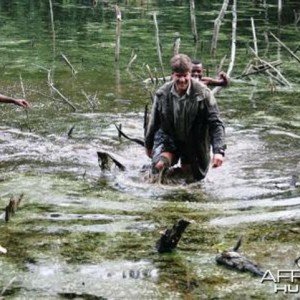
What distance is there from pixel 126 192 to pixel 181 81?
1.37m

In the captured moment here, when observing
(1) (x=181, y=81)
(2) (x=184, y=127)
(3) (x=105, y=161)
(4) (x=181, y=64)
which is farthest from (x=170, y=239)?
(3) (x=105, y=161)

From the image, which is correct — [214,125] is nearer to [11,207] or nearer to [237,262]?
[11,207]

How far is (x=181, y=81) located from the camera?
25.5ft

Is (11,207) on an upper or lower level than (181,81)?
lower

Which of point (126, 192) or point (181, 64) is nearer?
point (181, 64)

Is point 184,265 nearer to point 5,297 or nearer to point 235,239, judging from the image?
point 235,239

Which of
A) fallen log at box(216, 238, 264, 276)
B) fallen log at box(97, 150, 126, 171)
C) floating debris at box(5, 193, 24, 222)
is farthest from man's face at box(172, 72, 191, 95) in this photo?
fallen log at box(216, 238, 264, 276)

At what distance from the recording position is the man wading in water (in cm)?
782

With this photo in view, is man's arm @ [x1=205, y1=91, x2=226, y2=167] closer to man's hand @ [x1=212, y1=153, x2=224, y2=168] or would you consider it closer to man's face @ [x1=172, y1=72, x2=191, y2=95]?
man's hand @ [x1=212, y1=153, x2=224, y2=168]

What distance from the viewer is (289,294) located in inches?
190

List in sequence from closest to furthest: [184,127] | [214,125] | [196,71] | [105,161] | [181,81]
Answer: [181,81] → [214,125] → [184,127] → [105,161] → [196,71]

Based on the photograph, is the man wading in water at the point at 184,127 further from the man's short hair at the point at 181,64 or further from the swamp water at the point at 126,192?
the swamp water at the point at 126,192

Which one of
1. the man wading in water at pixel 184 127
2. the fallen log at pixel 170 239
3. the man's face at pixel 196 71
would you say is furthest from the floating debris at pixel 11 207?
the man's face at pixel 196 71

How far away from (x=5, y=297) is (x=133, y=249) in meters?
1.22
